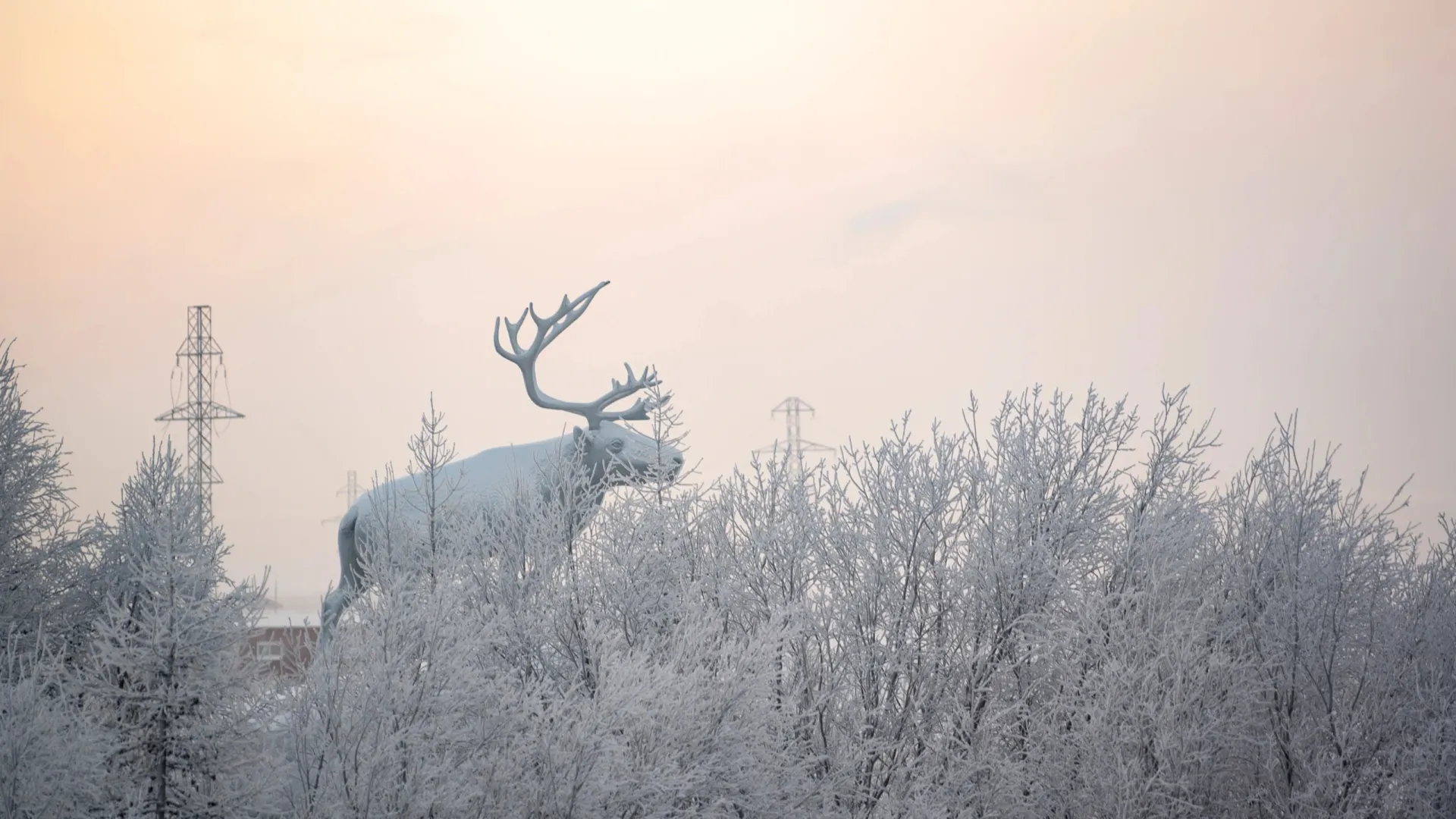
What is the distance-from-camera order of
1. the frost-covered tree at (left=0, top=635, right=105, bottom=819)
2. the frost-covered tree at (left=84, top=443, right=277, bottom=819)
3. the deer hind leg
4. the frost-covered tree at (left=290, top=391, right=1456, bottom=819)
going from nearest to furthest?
the frost-covered tree at (left=0, top=635, right=105, bottom=819) → the frost-covered tree at (left=84, top=443, right=277, bottom=819) → the frost-covered tree at (left=290, top=391, right=1456, bottom=819) → the deer hind leg

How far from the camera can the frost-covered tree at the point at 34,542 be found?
41.1 ft

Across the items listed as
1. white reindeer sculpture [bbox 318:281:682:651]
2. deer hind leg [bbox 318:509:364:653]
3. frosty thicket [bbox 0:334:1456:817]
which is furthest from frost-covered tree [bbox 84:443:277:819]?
white reindeer sculpture [bbox 318:281:682:651]

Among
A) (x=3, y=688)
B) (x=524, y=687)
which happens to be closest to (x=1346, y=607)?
(x=524, y=687)

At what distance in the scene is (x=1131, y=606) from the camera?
50.0 ft

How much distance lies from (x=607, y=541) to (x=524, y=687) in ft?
13.9

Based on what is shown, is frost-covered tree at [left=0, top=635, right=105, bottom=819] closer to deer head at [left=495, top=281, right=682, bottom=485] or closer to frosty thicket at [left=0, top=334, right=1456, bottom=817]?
frosty thicket at [left=0, top=334, right=1456, bottom=817]

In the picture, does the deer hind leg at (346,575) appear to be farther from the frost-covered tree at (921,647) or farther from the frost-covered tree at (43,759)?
the frost-covered tree at (43,759)

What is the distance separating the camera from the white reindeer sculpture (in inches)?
549

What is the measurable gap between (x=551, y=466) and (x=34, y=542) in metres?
4.94

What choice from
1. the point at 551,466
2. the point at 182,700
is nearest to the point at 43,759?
the point at 182,700

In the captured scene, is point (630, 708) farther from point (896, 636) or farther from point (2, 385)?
point (2, 385)

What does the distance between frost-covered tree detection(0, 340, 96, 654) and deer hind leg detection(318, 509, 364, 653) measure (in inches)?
80.8

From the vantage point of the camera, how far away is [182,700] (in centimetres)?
890

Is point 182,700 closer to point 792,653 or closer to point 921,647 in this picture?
point 792,653
